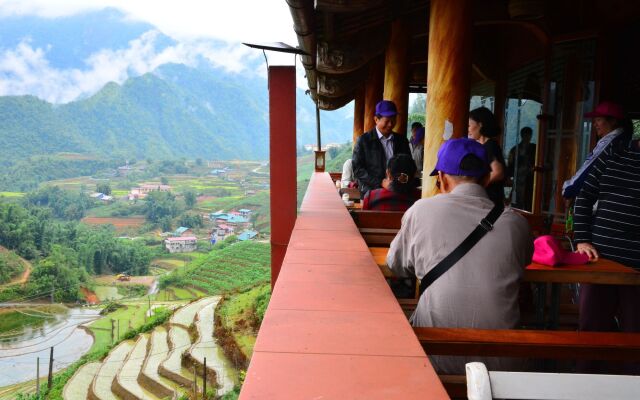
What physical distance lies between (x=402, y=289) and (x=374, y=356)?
252 centimetres

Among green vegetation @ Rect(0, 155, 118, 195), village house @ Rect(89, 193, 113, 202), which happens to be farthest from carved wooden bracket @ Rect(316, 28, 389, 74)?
green vegetation @ Rect(0, 155, 118, 195)

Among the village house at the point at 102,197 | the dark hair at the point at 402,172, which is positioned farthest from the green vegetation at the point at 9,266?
the dark hair at the point at 402,172

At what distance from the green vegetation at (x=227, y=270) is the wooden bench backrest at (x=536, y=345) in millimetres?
50803

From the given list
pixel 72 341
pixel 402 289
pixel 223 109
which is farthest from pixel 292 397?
pixel 223 109

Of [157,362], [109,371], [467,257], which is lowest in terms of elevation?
[109,371]

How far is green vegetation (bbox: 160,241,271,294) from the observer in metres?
55.9

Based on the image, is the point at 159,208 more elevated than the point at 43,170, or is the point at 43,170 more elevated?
the point at 43,170

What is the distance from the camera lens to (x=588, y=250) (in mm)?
2887

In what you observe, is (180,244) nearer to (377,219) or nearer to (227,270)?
(227,270)

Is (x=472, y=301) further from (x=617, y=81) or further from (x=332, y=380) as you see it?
(x=617, y=81)

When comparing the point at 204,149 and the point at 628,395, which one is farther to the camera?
the point at 204,149

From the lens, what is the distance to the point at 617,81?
6.64 metres

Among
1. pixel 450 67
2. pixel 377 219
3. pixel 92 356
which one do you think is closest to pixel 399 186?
pixel 377 219

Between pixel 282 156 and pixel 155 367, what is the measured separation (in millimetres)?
33293
